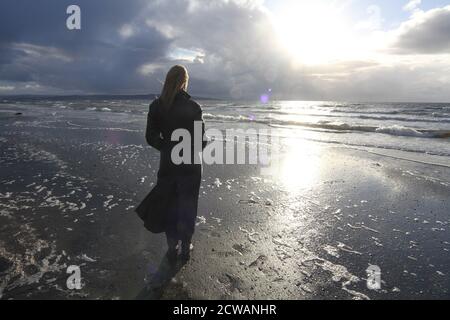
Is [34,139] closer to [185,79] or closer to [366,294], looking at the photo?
[185,79]

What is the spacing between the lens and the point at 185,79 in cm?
367

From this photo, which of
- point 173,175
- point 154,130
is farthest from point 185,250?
point 154,130

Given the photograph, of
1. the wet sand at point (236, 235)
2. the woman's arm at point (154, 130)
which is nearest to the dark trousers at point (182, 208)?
the wet sand at point (236, 235)

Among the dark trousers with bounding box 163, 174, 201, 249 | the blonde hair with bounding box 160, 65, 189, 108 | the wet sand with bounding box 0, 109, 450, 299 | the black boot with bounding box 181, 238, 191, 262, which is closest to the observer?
the wet sand with bounding box 0, 109, 450, 299

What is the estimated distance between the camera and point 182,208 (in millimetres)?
3865

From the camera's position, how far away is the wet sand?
3422 millimetres

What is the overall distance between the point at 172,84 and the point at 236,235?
2.46 metres

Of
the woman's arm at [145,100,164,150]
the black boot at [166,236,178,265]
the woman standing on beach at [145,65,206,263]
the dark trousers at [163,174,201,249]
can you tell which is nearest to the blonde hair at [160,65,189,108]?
the woman standing on beach at [145,65,206,263]

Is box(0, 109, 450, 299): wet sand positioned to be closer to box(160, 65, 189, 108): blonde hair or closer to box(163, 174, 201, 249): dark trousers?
box(163, 174, 201, 249): dark trousers

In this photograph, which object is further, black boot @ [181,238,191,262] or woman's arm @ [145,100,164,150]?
black boot @ [181,238,191,262]
